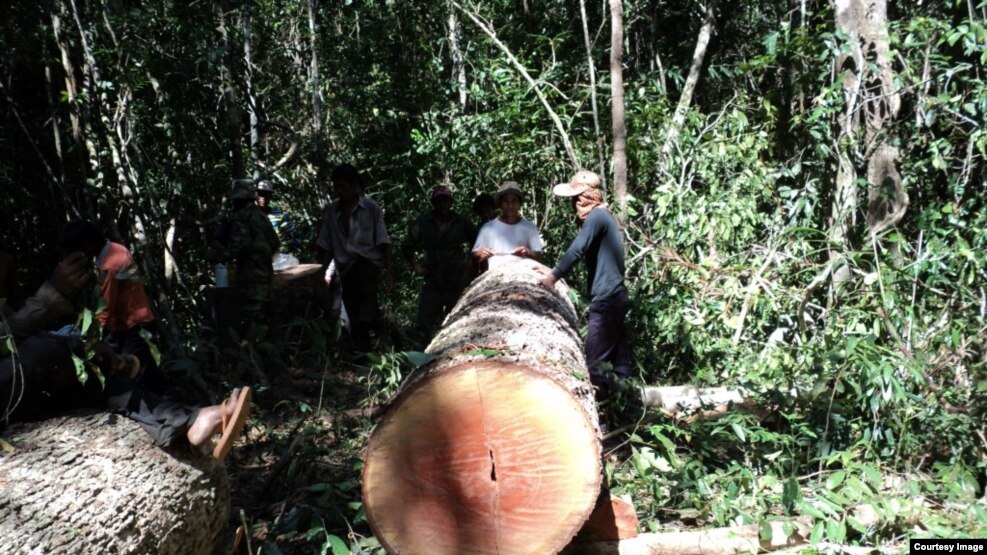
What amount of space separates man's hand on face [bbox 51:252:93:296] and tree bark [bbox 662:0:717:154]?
5.98 metres

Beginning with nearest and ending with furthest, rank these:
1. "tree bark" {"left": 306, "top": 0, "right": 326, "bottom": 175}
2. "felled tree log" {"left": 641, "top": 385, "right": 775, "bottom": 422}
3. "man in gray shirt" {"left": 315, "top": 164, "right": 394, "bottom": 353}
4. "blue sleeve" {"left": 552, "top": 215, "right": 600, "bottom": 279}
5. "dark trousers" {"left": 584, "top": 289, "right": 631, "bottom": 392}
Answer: "felled tree log" {"left": 641, "top": 385, "right": 775, "bottom": 422}, "blue sleeve" {"left": 552, "top": 215, "right": 600, "bottom": 279}, "dark trousers" {"left": 584, "top": 289, "right": 631, "bottom": 392}, "man in gray shirt" {"left": 315, "top": 164, "right": 394, "bottom": 353}, "tree bark" {"left": 306, "top": 0, "right": 326, "bottom": 175}

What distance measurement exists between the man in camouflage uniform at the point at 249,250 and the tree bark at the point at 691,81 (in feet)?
13.7

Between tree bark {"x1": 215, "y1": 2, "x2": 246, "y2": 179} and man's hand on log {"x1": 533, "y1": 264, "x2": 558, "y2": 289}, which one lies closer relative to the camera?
man's hand on log {"x1": 533, "y1": 264, "x2": 558, "y2": 289}

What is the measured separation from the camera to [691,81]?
1006 centimetres

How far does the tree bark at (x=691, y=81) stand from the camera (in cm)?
793

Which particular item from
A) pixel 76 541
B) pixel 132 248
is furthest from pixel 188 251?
pixel 76 541

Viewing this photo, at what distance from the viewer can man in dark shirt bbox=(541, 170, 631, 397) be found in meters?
5.31

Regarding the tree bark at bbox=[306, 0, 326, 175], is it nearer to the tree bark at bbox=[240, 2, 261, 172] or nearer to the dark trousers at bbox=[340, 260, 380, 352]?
the tree bark at bbox=[240, 2, 261, 172]

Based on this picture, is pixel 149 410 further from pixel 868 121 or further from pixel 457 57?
pixel 457 57

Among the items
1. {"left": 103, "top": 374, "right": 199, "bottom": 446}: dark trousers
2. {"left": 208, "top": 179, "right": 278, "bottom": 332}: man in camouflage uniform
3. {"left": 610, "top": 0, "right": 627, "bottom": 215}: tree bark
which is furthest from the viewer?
{"left": 610, "top": 0, "right": 627, "bottom": 215}: tree bark

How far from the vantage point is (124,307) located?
441cm

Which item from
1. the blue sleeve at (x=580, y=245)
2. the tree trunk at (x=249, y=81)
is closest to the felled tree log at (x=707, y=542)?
the blue sleeve at (x=580, y=245)

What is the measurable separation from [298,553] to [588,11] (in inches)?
411

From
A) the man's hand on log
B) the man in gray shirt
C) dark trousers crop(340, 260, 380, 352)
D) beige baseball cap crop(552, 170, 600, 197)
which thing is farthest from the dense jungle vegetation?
beige baseball cap crop(552, 170, 600, 197)
